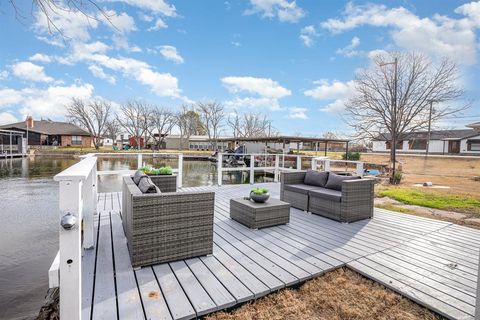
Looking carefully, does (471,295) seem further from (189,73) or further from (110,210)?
(189,73)

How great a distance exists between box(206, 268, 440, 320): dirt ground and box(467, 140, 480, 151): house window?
126 ft

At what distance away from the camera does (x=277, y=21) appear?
10.1 metres

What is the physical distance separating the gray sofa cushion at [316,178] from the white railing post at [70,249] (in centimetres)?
421

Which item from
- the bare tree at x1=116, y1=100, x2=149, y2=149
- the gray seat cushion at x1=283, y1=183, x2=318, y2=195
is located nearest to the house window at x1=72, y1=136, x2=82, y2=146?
the bare tree at x1=116, y1=100, x2=149, y2=149

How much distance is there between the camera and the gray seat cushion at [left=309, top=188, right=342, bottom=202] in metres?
4.08

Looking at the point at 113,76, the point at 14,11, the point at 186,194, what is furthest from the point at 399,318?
the point at 113,76

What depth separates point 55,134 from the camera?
36281 mm

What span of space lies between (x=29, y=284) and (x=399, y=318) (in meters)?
3.75

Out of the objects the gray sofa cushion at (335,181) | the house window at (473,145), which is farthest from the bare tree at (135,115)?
the house window at (473,145)

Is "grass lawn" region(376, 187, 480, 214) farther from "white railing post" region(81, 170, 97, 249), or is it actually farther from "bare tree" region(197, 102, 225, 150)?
Result: "bare tree" region(197, 102, 225, 150)

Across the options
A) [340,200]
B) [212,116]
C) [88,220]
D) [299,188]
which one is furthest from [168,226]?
[212,116]

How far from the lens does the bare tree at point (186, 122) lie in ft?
133

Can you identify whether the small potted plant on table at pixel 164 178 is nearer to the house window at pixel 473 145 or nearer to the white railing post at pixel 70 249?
the white railing post at pixel 70 249

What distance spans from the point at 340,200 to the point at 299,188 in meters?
0.91
